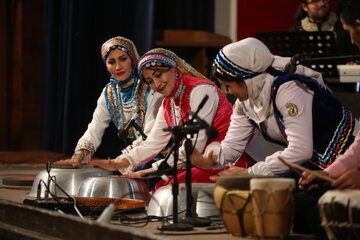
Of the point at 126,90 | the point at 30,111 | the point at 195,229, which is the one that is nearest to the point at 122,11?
the point at 30,111

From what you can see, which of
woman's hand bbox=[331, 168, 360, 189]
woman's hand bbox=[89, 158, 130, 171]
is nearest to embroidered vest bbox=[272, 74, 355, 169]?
woman's hand bbox=[331, 168, 360, 189]

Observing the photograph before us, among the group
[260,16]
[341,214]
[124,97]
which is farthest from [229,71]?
[260,16]

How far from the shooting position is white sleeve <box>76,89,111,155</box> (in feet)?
15.2

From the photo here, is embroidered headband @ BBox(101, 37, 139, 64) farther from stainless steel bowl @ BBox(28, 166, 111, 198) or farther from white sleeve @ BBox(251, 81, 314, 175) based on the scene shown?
white sleeve @ BBox(251, 81, 314, 175)

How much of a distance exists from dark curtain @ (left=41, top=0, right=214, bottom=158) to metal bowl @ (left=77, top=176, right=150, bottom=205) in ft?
9.28

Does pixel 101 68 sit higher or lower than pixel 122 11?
lower

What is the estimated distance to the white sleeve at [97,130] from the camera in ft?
15.2

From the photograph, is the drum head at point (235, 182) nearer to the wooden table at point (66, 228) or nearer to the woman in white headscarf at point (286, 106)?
the wooden table at point (66, 228)

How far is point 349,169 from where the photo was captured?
2.54 m

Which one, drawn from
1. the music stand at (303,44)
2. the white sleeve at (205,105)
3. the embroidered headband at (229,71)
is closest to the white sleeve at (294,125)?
the embroidered headband at (229,71)

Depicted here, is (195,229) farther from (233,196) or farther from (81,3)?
(81,3)

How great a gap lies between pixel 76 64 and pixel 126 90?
2.55 metres

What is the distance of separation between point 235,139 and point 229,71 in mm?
459

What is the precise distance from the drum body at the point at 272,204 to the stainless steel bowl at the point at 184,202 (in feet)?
2.14
